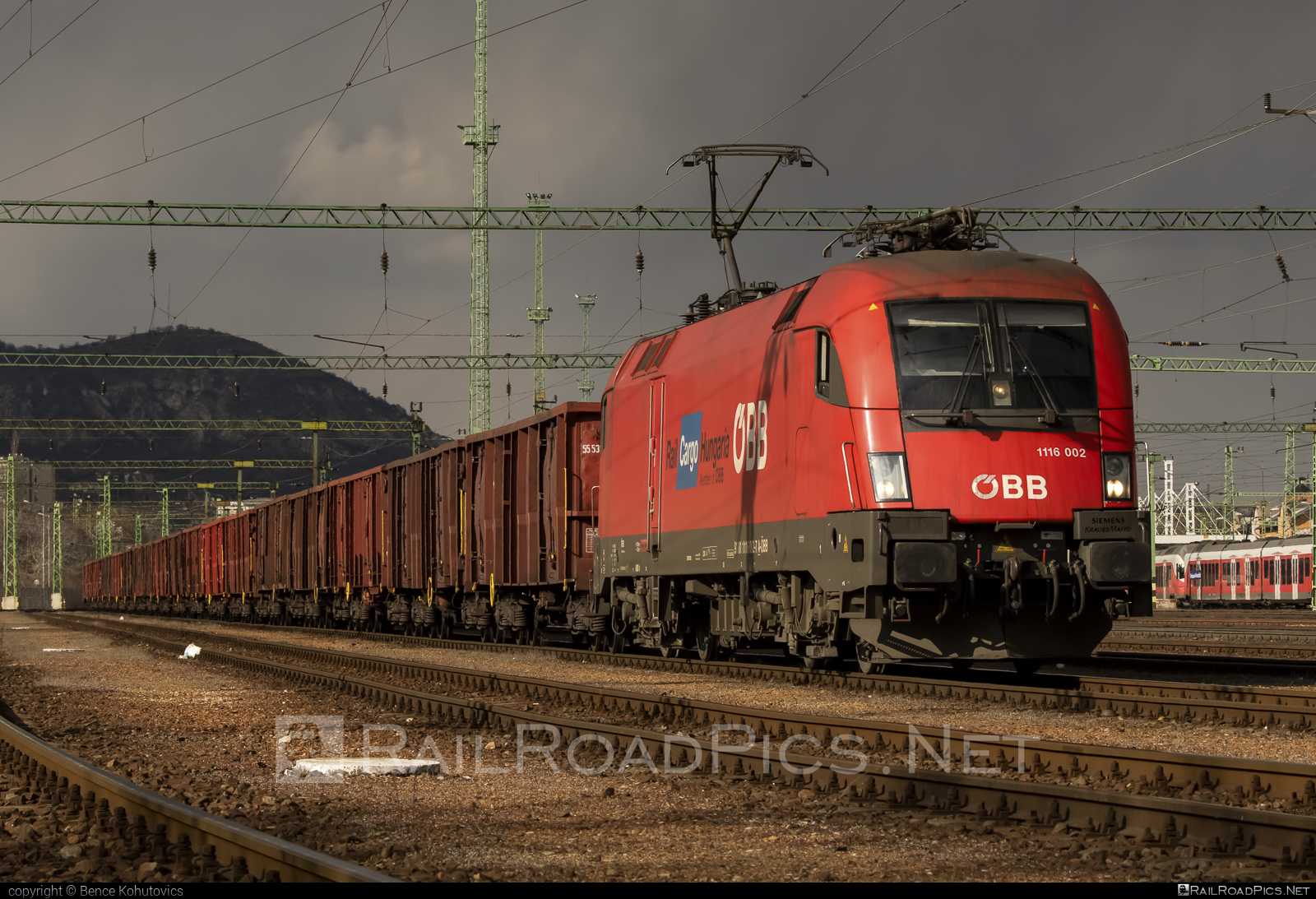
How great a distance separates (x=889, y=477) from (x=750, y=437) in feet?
9.21

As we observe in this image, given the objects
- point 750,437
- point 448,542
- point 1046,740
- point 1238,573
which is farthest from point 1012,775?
point 1238,573

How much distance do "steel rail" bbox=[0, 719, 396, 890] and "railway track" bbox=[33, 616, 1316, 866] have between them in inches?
140

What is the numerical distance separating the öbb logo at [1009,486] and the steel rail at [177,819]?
8.07m

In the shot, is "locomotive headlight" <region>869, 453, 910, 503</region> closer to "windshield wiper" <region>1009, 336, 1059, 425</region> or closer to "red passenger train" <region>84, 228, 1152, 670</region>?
"red passenger train" <region>84, 228, 1152, 670</region>

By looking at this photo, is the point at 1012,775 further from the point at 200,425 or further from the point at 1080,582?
the point at 200,425

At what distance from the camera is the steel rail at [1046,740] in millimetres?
7777

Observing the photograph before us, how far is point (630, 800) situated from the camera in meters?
8.16

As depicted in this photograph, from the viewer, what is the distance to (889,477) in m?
12.8

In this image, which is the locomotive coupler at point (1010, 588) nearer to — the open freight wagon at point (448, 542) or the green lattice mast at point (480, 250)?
the open freight wagon at point (448, 542)

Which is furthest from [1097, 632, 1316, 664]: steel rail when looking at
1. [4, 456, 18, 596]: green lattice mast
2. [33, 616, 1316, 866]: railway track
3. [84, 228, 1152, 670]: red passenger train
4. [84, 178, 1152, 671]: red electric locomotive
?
[4, 456, 18, 596]: green lattice mast

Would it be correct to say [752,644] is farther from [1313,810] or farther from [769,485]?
[1313,810]

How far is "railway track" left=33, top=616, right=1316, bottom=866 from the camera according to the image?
649 cm

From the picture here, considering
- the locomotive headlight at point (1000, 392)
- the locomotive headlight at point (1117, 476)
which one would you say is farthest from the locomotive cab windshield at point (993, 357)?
the locomotive headlight at point (1117, 476)
